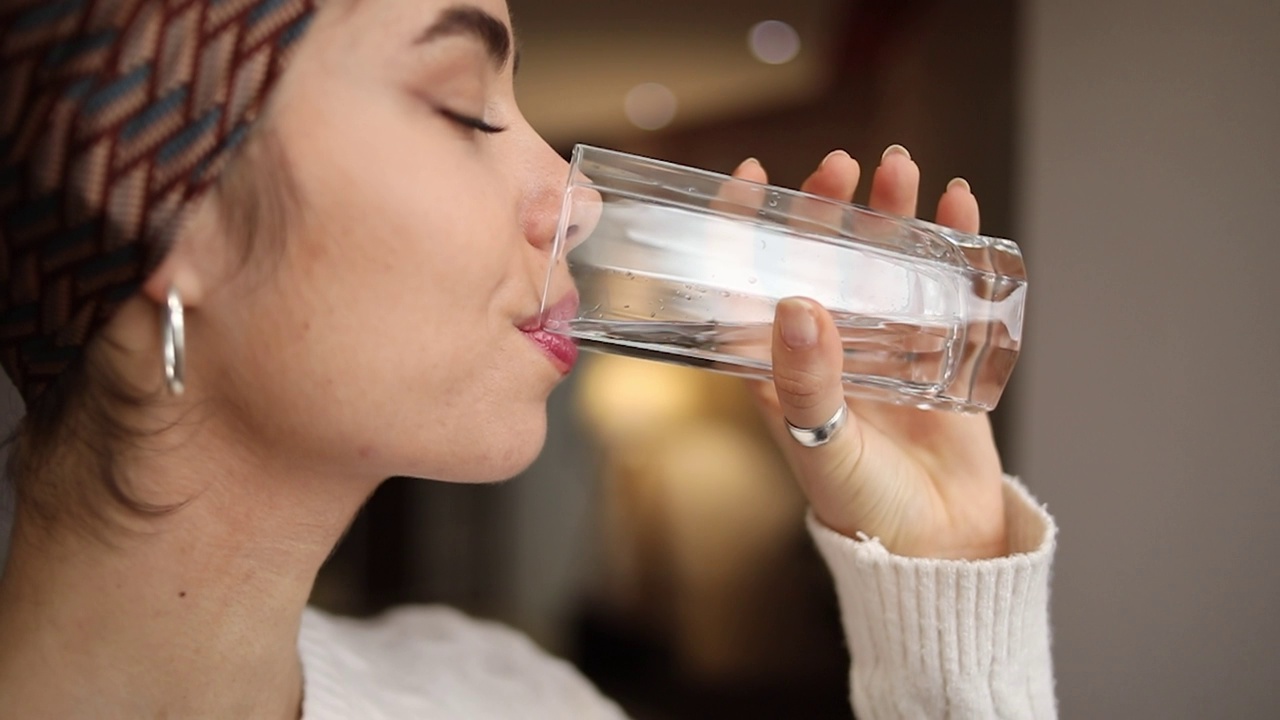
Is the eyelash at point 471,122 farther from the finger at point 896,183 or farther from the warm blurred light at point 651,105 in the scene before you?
the warm blurred light at point 651,105

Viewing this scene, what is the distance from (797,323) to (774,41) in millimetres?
1030

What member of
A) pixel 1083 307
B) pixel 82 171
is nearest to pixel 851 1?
pixel 1083 307

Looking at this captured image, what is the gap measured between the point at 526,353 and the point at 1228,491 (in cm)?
83

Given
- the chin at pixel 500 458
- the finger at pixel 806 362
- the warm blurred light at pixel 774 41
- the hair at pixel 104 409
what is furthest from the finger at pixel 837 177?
the warm blurred light at pixel 774 41

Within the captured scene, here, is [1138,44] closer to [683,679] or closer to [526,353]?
[526,353]

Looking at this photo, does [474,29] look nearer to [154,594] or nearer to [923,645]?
[154,594]

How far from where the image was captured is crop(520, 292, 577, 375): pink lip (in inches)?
24.0

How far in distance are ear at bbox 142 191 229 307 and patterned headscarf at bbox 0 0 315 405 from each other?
1cm

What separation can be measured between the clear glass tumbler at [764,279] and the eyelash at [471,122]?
6 cm

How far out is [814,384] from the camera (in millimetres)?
607

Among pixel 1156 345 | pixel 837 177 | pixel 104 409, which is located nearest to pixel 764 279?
pixel 837 177

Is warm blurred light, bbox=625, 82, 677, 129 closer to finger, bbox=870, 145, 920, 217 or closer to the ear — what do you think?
finger, bbox=870, 145, 920, 217

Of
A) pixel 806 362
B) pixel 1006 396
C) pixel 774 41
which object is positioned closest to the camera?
pixel 806 362

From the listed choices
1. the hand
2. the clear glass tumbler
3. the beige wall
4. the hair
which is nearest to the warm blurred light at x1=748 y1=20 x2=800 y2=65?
the beige wall
